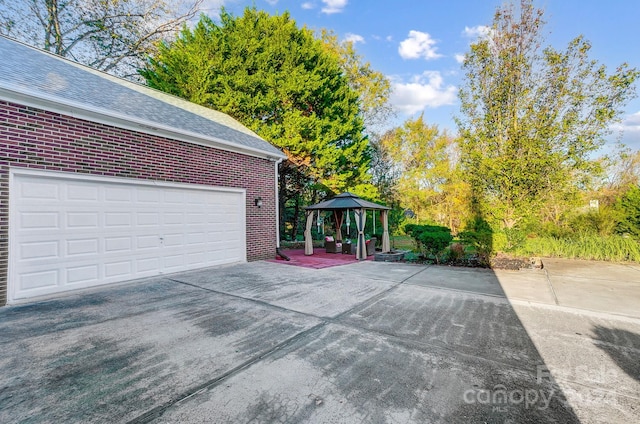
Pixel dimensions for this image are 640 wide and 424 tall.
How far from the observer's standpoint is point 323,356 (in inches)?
107

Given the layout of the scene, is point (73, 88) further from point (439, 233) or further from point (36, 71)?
point (439, 233)

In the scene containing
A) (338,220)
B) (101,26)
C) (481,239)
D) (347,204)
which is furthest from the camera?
(101,26)

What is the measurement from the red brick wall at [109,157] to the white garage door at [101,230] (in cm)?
15

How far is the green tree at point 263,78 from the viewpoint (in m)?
13.2

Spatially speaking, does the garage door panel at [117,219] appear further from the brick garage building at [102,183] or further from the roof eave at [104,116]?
the roof eave at [104,116]

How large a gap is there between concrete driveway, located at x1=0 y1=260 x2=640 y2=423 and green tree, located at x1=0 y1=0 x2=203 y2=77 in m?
15.4

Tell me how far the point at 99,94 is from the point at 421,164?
1821cm

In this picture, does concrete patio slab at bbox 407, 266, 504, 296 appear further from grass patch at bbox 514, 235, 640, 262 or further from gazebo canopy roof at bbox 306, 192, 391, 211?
gazebo canopy roof at bbox 306, 192, 391, 211

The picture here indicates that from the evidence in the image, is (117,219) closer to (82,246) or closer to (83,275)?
(82,246)

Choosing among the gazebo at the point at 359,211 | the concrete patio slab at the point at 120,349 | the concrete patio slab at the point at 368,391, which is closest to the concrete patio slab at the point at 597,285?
the concrete patio slab at the point at 368,391

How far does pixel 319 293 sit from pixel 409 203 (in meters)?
16.2

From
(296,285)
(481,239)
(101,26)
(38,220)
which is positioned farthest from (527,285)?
(101,26)

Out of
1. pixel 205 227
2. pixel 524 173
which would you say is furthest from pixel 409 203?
pixel 205 227

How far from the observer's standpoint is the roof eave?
14.5 feet
